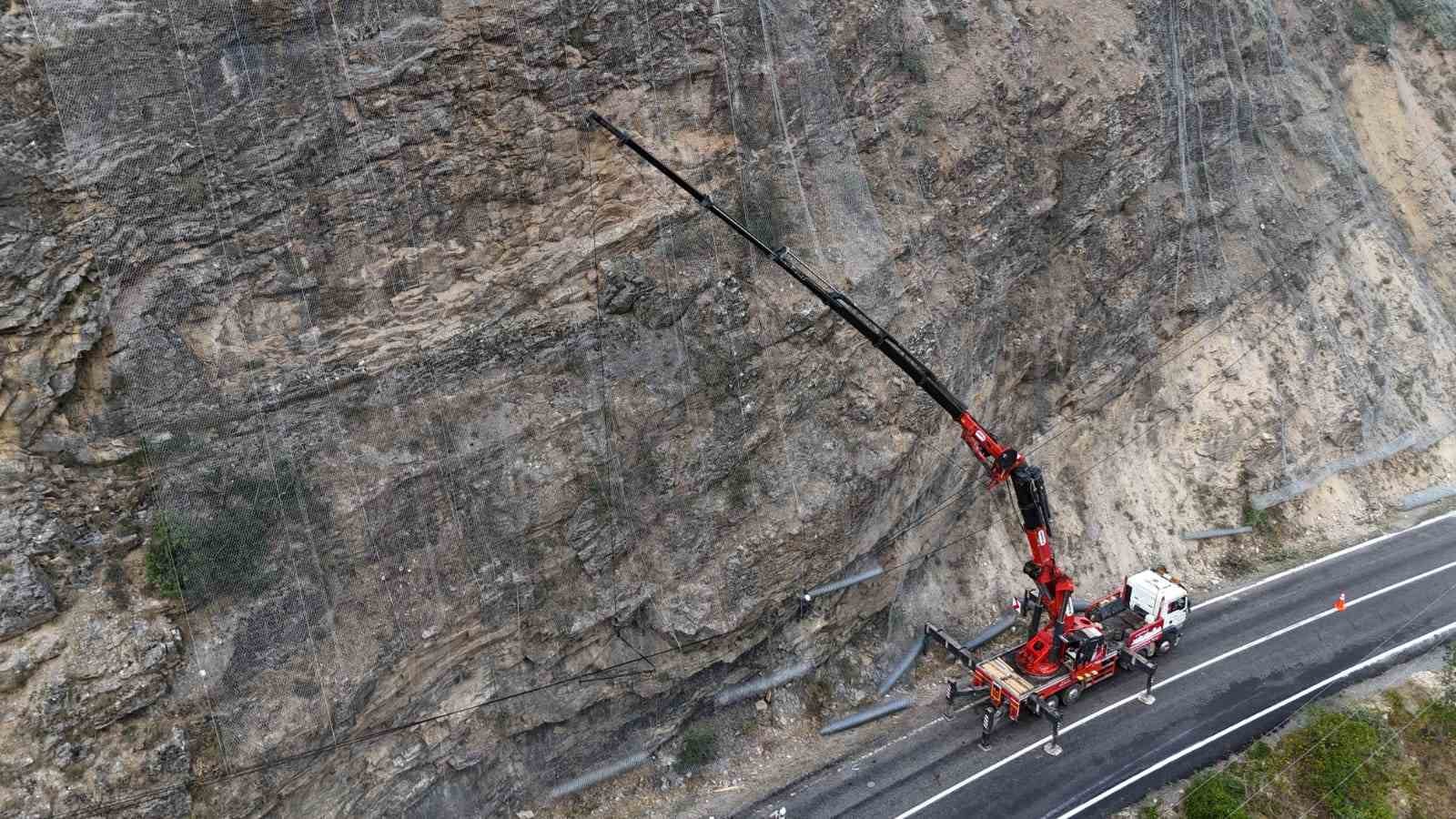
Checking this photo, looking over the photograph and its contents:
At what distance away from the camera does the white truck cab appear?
19.1 m

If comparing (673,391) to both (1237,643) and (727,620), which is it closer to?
(727,620)

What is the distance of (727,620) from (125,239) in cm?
988

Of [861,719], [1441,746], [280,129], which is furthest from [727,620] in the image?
[1441,746]

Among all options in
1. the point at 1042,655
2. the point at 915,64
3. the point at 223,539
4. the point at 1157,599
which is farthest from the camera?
the point at 915,64

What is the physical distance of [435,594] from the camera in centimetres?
1489

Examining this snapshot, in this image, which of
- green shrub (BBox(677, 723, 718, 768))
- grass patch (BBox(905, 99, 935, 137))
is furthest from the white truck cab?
grass patch (BBox(905, 99, 935, 137))

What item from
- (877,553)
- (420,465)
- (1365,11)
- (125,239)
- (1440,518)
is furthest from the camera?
(1365,11)

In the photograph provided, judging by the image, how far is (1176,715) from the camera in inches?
717

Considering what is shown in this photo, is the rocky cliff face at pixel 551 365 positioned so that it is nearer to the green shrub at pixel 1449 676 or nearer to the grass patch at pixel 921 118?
the grass patch at pixel 921 118

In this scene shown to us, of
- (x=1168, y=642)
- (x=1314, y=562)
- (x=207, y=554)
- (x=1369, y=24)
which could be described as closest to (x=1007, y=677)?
(x=1168, y=642)

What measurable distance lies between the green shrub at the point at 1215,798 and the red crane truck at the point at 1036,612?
2.08m

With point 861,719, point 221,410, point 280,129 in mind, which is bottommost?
point 861,719

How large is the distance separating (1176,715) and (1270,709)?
1.67 m

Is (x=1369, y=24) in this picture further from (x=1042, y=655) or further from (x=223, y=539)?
(x=223, y=539)
